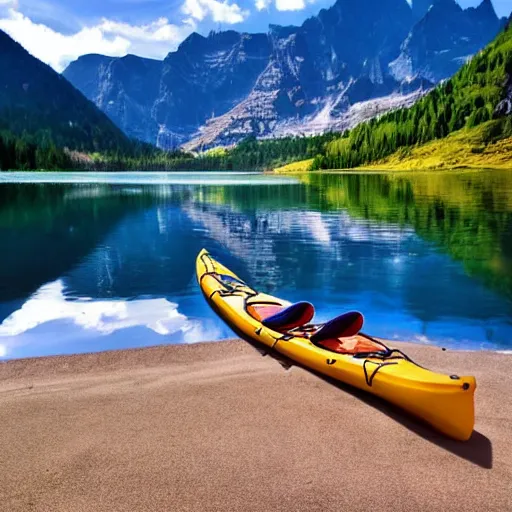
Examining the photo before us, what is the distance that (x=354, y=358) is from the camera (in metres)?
10.3

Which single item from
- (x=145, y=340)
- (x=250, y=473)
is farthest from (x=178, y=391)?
(x=145, y=340)

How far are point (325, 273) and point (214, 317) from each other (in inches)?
339

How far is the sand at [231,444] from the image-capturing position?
707 centimetres

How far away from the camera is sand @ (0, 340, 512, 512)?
7.07m

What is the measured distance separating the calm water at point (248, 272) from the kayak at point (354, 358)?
4.23 feet

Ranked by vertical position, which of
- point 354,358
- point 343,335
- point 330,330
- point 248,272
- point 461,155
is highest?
point 461,155

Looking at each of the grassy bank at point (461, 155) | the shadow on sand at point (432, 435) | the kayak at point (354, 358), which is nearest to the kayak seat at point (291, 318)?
the kayak at point (354, 358)

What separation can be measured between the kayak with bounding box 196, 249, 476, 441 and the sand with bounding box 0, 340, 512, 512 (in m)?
0.35

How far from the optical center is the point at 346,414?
9.48 meters

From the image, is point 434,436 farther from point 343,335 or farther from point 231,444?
point 231,444

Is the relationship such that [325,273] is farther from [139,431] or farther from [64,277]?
[139,431]

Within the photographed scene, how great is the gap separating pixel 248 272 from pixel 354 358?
13800 mm

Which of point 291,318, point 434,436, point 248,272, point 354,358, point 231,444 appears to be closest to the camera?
point 231,444

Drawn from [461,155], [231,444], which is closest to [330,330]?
[231,444]
